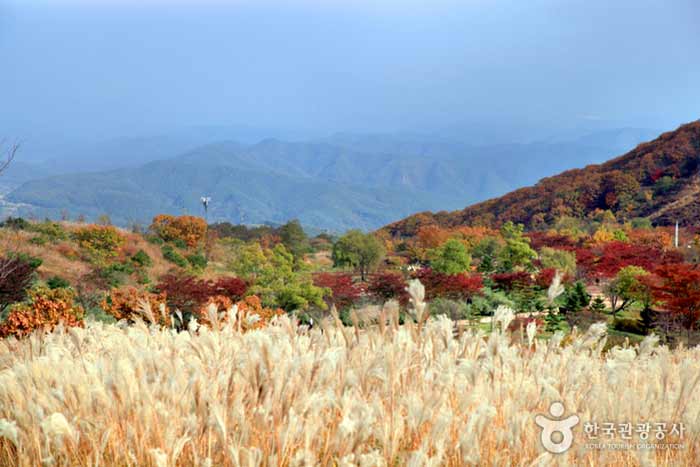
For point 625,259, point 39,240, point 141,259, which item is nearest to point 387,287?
point 625,259

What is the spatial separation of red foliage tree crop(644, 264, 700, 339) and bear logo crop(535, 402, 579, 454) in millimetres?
8157

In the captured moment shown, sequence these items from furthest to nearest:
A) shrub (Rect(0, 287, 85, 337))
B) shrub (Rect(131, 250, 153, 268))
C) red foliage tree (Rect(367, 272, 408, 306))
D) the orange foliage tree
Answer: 1. the orange foliage tree
2. shrub (Rect(131, 250, 153, 268))
3. red foliage tree (Rect(367, 272, 408, 306))
4. shrub (Rect(0, 287, 85, 337))

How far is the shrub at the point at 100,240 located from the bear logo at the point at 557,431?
55.6 ft

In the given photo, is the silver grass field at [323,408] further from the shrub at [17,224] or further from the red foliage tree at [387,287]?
the shrub at [17,224]

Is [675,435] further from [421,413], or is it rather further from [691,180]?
[691,180]

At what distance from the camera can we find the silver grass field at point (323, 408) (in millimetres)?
1660

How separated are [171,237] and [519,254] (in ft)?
41.8

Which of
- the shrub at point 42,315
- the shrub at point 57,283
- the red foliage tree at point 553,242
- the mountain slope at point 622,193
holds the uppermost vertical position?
the mountain slope at point 622,193

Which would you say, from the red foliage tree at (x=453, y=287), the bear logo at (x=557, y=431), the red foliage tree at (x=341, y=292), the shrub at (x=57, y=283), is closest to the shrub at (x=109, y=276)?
the shrub at (x=57, y=283)

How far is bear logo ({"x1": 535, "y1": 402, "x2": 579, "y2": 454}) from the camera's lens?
175 cm

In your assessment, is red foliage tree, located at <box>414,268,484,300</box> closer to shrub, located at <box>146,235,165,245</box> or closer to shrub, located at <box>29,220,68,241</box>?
shrub, located at <box>146,235,165,245</box>

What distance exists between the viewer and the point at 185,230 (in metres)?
21.6

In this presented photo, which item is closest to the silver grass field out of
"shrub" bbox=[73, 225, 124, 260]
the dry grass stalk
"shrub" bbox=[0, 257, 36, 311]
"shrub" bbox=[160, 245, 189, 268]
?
the dry grass stalk

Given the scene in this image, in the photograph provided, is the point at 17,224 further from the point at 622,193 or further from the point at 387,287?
the point at 622,193
